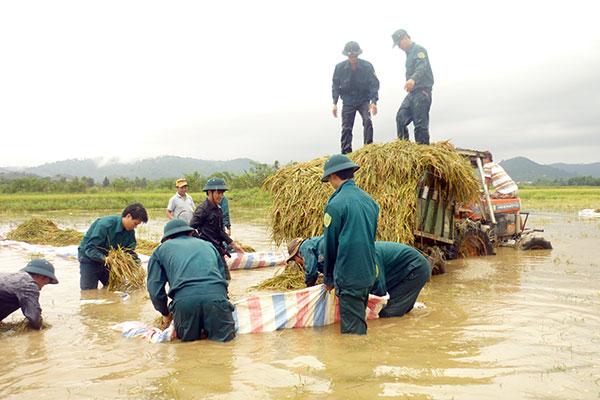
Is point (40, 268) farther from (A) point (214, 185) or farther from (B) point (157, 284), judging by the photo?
(A) point (214, 185)

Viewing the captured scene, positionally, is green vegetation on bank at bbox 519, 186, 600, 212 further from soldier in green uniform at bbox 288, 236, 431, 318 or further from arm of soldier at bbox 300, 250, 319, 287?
arm of soldier at bbox 300, 250, 319, 287

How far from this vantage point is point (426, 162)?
6508mm

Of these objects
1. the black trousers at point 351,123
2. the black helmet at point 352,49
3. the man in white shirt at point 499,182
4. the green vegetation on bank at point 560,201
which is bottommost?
the green vegetation on bank at point 560,201

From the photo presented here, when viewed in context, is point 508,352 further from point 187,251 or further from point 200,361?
point 187,251

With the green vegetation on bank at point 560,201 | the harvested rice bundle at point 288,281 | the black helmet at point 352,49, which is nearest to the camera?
the harvested rice bundle at point 288,281

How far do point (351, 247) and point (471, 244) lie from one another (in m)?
5.35

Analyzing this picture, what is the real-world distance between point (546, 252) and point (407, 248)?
5.79 metres

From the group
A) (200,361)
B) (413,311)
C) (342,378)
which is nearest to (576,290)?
(413,311)

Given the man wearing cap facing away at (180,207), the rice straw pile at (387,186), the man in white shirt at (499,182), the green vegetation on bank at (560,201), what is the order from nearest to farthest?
1. the rice straw pile at (387,186)
2. the man wearing cap facing away at (180,207)
3. the man in white shirt at (499,182)
4. the green vegetation on bank at (560,201)

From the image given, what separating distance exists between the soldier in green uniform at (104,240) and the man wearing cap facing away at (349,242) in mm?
2863

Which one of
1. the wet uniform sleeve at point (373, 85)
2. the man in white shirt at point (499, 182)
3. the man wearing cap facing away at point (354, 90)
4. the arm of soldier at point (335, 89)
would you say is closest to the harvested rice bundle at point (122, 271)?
the man wearing cap facing away at point (354, 90)

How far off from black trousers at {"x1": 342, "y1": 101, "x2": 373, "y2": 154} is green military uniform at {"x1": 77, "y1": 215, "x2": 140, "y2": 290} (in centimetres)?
386

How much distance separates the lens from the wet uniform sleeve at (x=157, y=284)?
13.5ft

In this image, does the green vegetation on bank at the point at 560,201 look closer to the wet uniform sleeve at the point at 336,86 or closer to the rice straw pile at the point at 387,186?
the wet uniform sleeve at the point at 336,86
